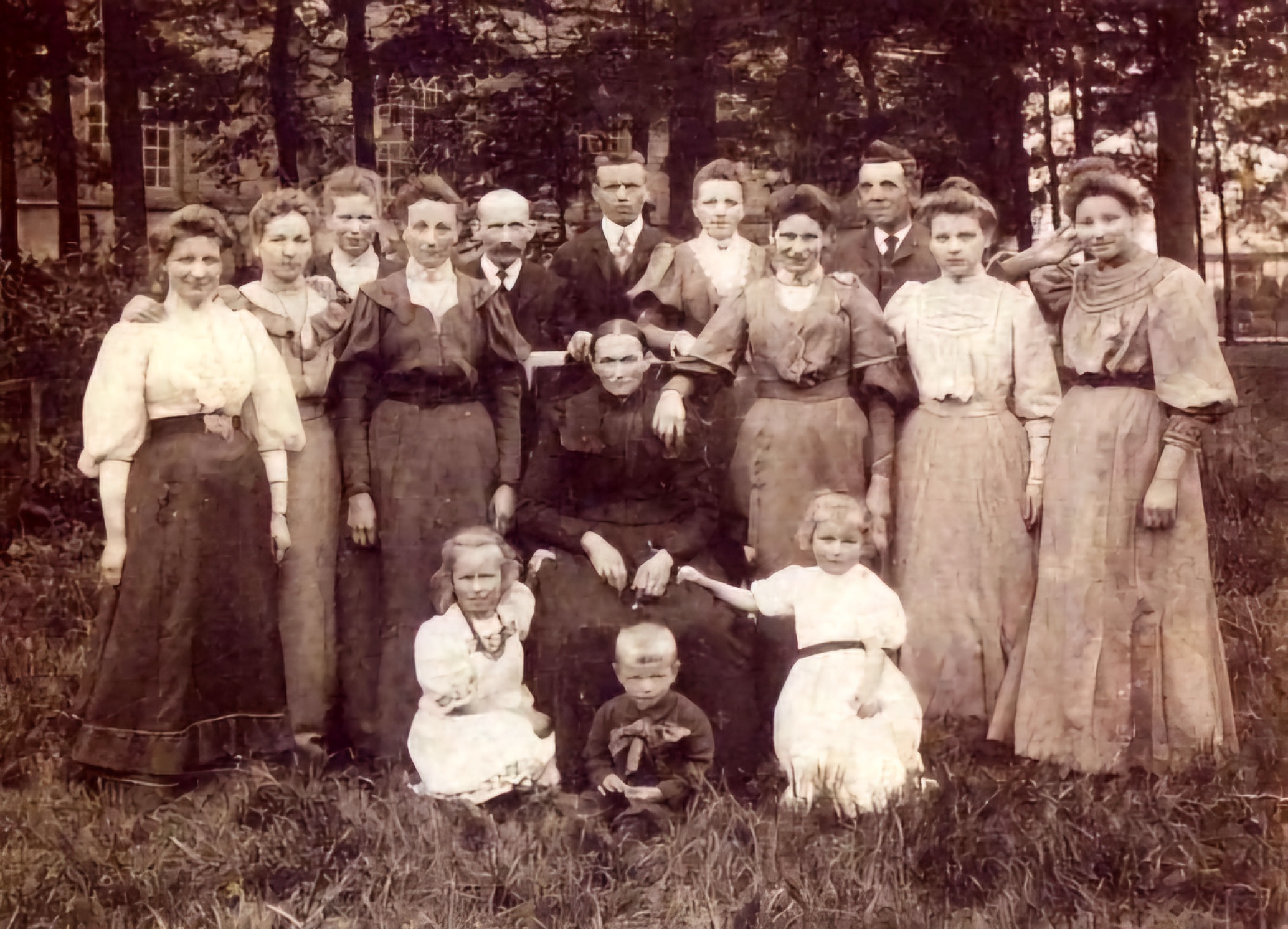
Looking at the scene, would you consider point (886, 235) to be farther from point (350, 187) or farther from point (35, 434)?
point (35, 434)

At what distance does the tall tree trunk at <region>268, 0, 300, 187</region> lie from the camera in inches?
168

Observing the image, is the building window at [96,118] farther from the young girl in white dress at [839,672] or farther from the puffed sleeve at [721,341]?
the young girl in white dress at [839,672]

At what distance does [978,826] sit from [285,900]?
83.0 inches

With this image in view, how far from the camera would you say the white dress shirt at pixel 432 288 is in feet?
14.0

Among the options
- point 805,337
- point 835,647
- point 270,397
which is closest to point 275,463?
point 270,397

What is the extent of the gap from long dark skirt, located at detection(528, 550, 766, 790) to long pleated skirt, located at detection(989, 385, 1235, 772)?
0.83 m

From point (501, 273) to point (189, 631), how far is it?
4.84 feet

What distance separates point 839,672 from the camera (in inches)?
168

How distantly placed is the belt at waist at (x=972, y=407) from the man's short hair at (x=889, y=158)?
2.25 feet

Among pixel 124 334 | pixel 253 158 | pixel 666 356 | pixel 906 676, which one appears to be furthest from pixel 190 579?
pixel 906 676

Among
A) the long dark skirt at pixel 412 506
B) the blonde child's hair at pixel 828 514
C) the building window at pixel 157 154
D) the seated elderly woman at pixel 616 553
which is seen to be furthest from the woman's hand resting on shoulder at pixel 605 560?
the building window at pixel 157 154

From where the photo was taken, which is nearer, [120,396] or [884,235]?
[120,396]

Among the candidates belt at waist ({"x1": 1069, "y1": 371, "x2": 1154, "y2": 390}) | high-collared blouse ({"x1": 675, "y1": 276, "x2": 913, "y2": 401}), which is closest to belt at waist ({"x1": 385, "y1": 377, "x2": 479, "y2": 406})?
high-collared blouse ({"x1": 675, "y1": 276, "x2": 913, "y2": 401})

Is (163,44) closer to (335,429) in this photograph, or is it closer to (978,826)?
(335,429)
